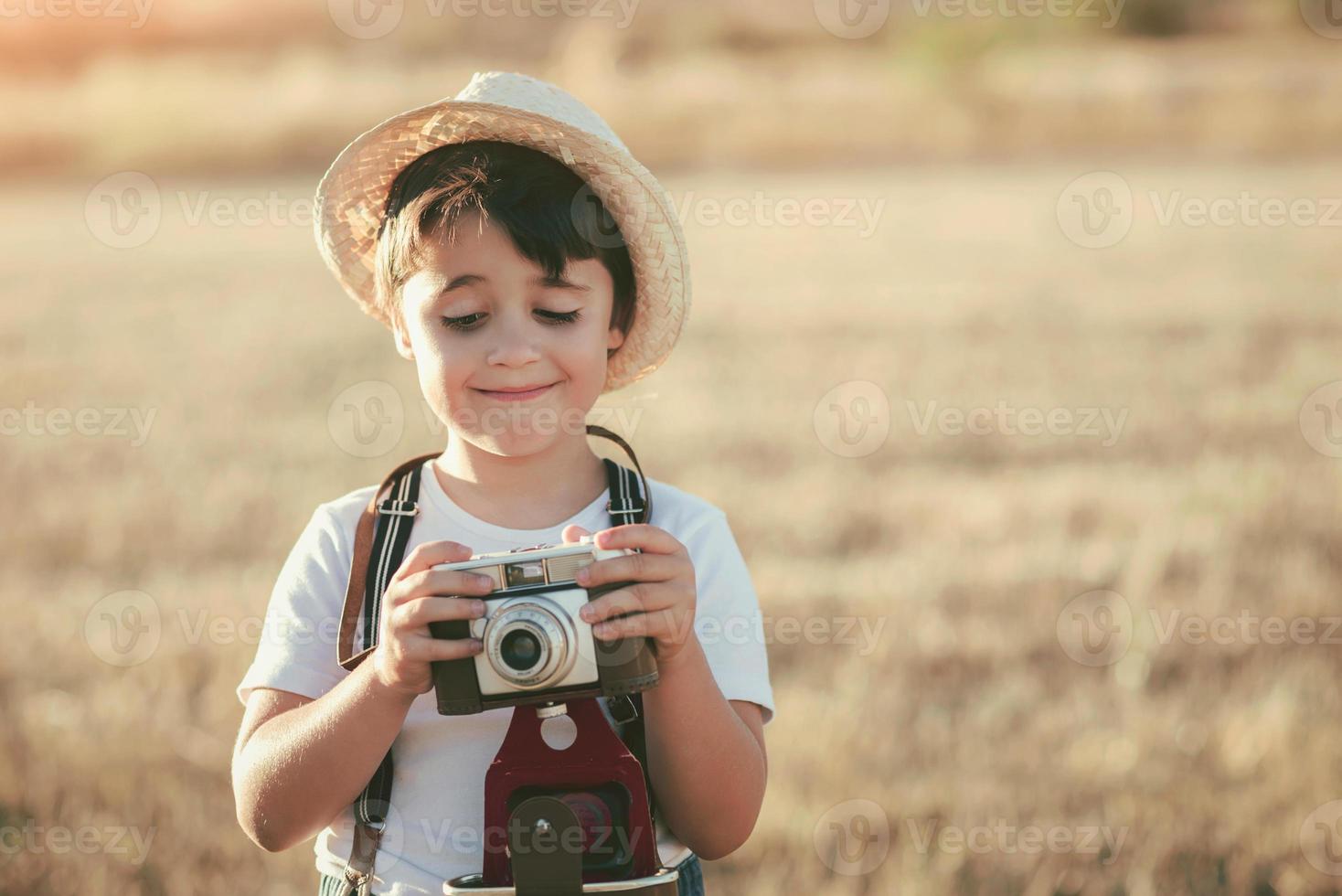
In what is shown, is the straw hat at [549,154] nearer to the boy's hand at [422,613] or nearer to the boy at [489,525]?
the boy at [489,525]

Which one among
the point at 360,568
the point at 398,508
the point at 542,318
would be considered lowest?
the point at 360,568

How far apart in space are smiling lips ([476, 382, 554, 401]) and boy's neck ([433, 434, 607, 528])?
145 mm

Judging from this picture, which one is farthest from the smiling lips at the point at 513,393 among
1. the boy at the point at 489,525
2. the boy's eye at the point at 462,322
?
the boy's eye at the point at 462,322

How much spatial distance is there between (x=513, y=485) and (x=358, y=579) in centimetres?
33

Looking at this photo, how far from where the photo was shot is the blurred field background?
3.91 meters

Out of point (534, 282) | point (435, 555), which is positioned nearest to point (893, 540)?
A: point (534, 282)

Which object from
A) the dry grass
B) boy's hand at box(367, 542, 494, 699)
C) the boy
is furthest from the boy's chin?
the dry grass

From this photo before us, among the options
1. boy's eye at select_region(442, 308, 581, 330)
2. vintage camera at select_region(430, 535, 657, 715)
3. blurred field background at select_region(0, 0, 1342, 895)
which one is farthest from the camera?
blurred field background at select_region(0, 0, 1342, 895)

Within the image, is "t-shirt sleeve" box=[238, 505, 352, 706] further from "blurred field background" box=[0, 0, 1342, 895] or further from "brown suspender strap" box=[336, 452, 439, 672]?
"blurred field background" box=[0, 0, 1342, 895]

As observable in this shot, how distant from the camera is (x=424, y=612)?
2137 mm

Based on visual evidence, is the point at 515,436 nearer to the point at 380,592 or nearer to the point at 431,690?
the point at 380,592

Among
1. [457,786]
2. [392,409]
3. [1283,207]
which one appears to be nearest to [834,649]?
[457,786]

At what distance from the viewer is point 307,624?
8.12ft

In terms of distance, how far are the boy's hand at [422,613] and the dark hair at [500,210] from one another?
588 millimetres
